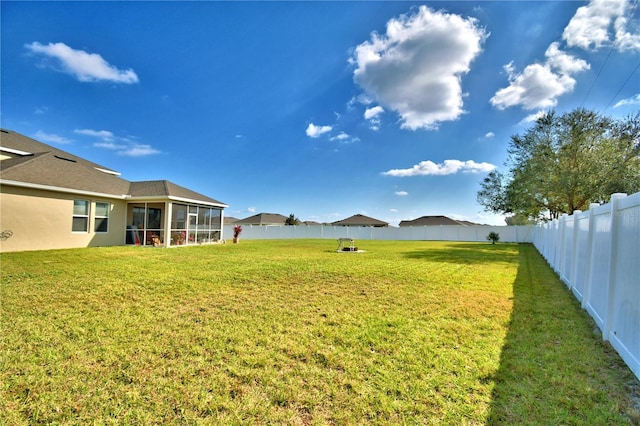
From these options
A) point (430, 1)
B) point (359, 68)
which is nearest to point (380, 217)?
point (359, 68)

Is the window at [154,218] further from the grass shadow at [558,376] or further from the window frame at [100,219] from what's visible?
the grass shadow at [558,376]

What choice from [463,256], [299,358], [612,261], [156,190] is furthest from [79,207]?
[463,256]

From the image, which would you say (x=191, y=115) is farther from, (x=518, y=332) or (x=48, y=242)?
(x=518, y=332)

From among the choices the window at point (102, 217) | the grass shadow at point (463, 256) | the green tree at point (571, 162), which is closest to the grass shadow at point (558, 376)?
the grass shadow at point (463, 256)

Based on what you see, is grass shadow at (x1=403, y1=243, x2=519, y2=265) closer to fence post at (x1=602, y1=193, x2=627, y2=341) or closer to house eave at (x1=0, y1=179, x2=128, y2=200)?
fence post at (x1=602, y1=193, x2=627, y2=341)

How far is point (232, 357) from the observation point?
10.6ft

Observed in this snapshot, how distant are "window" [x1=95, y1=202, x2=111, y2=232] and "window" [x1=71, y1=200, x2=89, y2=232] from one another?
1.76 ft

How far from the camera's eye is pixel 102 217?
14797 millimetres

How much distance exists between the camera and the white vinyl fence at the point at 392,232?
102 feet

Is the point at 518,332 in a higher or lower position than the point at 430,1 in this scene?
lower

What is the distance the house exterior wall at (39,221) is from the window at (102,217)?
0.27 m

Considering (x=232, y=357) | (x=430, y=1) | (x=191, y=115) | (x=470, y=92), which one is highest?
(x=430, y=1)

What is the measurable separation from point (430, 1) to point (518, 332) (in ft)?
37.6

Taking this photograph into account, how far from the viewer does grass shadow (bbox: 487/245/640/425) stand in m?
2.29
